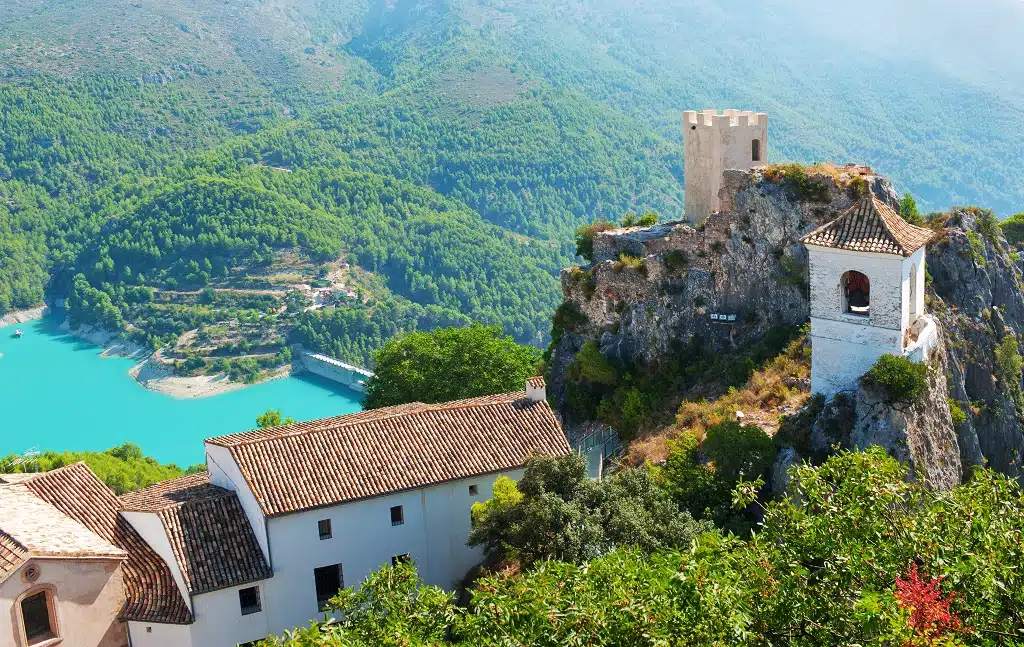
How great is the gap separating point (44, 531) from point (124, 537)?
1.83 meters

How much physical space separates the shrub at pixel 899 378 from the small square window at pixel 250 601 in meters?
14.2

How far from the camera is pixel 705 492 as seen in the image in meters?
25.6

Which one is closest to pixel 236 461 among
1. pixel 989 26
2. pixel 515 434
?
pixel 515 434

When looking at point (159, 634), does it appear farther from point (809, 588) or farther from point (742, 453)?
point (809, 588)

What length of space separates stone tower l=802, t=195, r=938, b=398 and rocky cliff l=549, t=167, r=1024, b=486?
0.93 metres

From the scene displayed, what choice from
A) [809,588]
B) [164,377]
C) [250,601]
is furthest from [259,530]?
[164,377]

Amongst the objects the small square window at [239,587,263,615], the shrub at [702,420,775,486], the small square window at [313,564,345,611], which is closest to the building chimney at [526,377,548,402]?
the shrub at [702,420,775,486]

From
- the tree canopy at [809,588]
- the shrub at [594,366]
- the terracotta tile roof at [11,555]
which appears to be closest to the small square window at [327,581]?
A: the terracotta tile roof at [11,555]

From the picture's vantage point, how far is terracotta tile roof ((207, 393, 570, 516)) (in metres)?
25.6

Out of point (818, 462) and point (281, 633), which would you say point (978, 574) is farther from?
point (281, 633)

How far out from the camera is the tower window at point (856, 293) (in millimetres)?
26203

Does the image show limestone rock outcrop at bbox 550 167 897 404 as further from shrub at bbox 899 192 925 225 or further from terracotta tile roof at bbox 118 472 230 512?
terracotta tile roof at bbox 118 472 230 512

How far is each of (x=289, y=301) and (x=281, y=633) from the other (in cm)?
10224

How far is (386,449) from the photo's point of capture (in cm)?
2694
